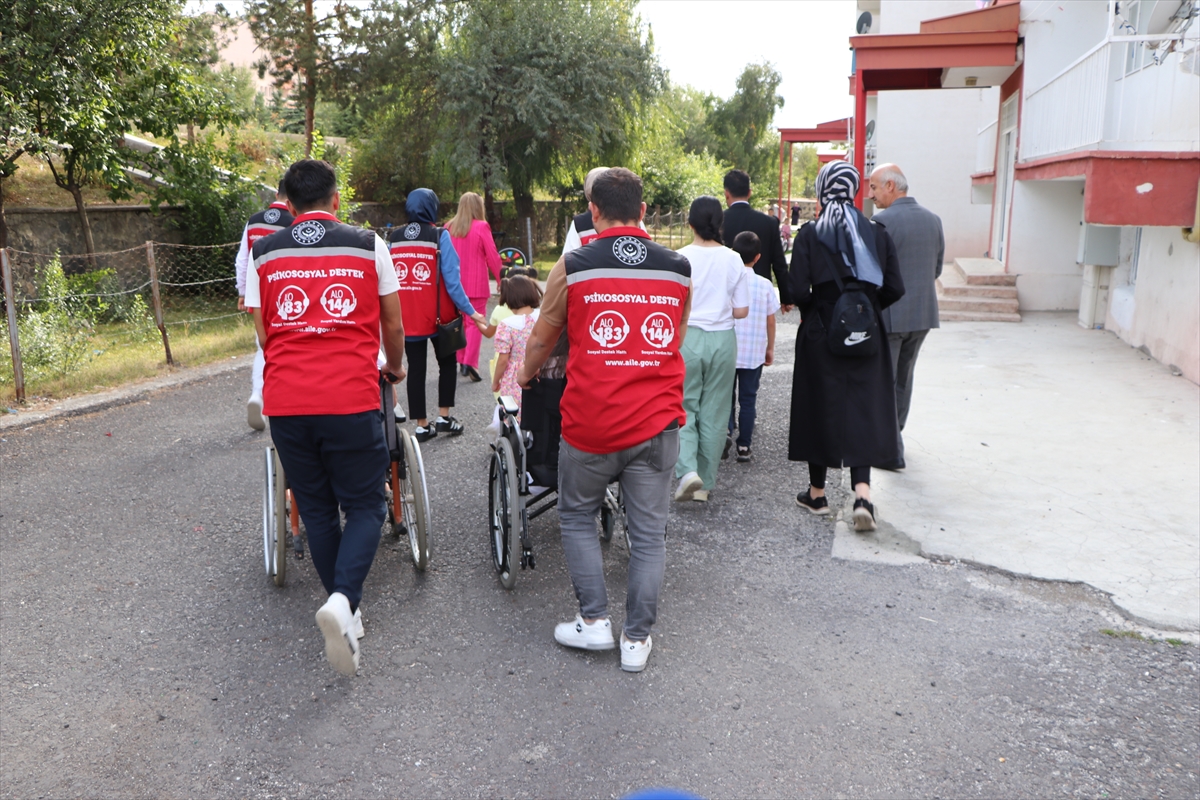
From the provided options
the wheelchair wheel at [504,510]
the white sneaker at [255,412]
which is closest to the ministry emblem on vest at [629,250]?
the wheelchair wheel at [504,510]

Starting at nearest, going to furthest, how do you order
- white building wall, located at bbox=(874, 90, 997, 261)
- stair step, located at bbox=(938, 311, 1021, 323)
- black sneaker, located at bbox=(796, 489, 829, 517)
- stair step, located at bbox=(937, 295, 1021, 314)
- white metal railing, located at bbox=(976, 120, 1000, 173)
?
black sneaker, located at bbox=(796, 489, 829, 517), stair step, located at bbox=(938, 311, 1021, 323), stair step, located at bbox=(937, 295, 1021, 314), white metal railing, located at bbox=(976, 120, 1000, 173), white building wall, located at bbox=(874, 90, 997, 261)

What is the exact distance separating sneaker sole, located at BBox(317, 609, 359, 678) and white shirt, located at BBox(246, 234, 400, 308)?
122cm

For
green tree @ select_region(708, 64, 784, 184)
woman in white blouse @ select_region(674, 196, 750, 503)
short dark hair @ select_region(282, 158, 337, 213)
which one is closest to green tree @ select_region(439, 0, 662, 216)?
woman in white blouse @ select_region(674, 196, 750, 503)

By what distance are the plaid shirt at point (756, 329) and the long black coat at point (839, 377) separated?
109 cm

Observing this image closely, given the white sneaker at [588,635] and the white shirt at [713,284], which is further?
the white shirt at [713,284]

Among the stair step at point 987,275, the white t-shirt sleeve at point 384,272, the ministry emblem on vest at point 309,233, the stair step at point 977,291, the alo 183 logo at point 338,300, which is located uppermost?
the ministry emblem on vest at point 309,233

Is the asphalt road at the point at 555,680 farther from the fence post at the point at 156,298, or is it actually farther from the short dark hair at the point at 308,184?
the fence post at the point at 156,298

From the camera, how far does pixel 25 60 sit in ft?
36.3

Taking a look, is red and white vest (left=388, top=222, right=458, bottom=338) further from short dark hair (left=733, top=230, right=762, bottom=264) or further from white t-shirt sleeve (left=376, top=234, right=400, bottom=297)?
white t-shirt sleeve (left=376, top=234, right=400, bottom=297)

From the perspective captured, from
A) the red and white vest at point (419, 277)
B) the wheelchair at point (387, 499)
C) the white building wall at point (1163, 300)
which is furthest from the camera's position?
the white building wall at point (1163, 300)

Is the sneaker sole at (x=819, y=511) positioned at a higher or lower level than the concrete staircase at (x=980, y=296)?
lower

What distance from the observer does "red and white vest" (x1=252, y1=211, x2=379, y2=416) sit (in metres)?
3.43

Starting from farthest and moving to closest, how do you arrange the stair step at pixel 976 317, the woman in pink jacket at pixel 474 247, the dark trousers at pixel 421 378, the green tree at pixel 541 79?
the green tree at pixel 541 79, the stair step at pixel 976 317, the woman in pink jacket at pixel 474 247, the dark trousers at pixel 421 378

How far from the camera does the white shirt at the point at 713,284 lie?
5211 millimetres
